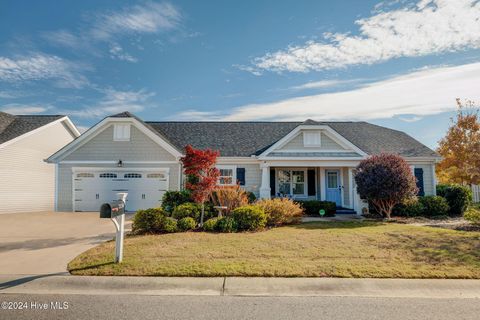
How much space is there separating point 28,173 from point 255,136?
16.1 m

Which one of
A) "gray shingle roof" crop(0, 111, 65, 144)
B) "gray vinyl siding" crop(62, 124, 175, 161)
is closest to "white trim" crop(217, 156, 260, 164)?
"gray vinyl siding" crop(62, 124, 175, 161)

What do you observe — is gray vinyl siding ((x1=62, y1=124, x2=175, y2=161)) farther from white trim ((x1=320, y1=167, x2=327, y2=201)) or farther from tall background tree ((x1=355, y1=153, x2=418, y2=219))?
tall background tree ((x1=355, y1=153, x2=418, y2=219))

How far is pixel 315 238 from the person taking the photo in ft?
29.3

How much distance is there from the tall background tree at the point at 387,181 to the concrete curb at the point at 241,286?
25.6ft

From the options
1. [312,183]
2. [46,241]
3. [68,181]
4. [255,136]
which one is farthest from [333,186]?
[68,181]

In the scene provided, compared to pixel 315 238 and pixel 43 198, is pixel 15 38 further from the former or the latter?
pixel 315 238

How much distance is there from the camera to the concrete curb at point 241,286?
16.7ft

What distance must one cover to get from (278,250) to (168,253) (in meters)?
3.06

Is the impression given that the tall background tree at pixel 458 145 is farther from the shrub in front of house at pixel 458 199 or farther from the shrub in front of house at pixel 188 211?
the shrub in front of house at pixel 188 211

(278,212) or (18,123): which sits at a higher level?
(18,123)

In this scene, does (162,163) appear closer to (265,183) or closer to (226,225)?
(265,183)

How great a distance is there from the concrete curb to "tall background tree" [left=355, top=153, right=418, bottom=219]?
7790mm

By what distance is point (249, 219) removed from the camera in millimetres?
10469

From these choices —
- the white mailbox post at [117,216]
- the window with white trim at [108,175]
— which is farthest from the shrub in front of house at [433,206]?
the window with white trim at [108,175]
